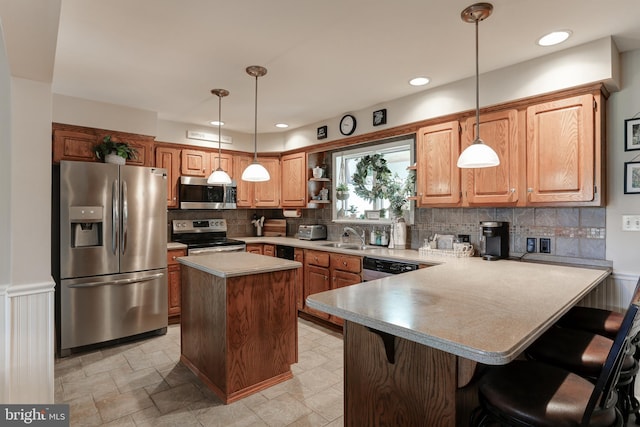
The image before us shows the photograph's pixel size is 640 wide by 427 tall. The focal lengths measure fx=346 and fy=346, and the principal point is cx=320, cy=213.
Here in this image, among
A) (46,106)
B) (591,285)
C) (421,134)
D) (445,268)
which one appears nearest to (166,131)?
(46,106)

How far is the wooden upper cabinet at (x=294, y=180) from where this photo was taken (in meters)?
4.72

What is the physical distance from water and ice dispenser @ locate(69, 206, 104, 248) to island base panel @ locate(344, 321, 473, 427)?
109 inches

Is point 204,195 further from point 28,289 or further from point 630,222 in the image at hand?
point 630,222

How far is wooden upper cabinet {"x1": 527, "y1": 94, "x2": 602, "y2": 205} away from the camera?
2344mm

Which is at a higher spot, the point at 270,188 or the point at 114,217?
the point at 270,188

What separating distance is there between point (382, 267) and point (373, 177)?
128 centimetres

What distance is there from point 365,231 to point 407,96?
165 cm

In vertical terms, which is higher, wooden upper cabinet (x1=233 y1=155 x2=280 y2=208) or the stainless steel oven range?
wooden upper cabinet (x1=233 y1=155 x2=280 y2=208)

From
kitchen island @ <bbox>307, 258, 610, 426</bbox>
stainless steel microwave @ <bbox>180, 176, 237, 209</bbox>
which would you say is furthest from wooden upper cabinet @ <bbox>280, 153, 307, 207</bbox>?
kitchen island @ <bbox>307, 258, 610, 426</bbox>

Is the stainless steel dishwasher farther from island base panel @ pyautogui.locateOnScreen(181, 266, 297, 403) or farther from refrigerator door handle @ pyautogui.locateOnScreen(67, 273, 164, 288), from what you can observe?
refrigerator door handle @ pyautogui.locateOnScreen(67, 273, 164, 288)

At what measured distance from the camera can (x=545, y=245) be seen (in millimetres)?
2777

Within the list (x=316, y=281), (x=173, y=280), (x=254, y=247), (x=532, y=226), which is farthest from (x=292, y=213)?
(x=532, y=226)

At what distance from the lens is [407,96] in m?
3.46

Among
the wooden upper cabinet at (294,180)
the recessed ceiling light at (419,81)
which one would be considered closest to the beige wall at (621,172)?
the recessed ceiling light at (419,81)
